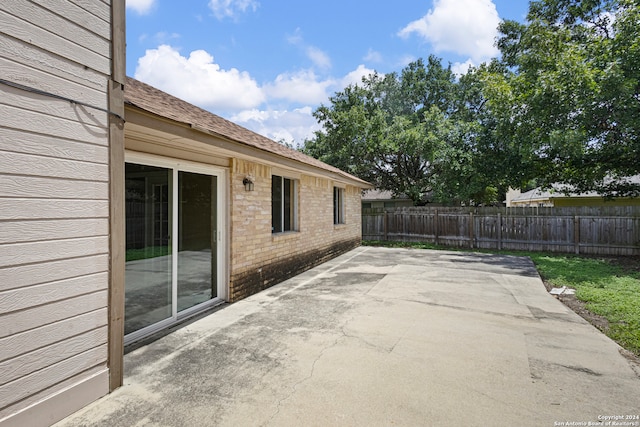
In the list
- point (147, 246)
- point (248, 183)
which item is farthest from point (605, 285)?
point (147, 246)

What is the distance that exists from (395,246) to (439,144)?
477 centimetres

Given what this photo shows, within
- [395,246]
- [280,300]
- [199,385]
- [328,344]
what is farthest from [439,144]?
[199,385]

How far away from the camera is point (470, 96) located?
19.8 meters

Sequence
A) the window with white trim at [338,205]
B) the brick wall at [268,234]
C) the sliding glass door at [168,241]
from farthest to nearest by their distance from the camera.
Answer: the window with white trim at [338,205], the brick wall at [268,234], the sliding glass door at [168,241]

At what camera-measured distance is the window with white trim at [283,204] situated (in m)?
7.15

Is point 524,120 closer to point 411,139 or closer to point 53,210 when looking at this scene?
point 411,139

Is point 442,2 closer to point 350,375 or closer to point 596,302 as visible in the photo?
point 596,302

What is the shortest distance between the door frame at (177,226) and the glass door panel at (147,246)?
0.19 feet

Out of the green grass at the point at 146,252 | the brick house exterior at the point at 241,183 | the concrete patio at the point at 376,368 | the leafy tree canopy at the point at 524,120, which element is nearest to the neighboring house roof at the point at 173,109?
the brick house exterior at the point at 241,183

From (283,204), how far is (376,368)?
4944mm

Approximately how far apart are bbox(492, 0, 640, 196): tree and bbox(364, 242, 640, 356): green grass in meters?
3.23

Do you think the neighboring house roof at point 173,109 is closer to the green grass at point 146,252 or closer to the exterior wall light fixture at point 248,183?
the exterior wall light fixture at point 248,183

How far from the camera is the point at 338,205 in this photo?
38.9 feet

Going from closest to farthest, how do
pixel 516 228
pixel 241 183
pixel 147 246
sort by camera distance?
pixel 147 246 → pixel 241 183 → pixel 516 228
